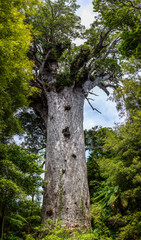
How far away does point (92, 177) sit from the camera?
10.9 metres

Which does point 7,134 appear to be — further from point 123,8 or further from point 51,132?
point 123,8

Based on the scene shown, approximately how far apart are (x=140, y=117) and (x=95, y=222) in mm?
3586

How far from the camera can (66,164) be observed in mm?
6621

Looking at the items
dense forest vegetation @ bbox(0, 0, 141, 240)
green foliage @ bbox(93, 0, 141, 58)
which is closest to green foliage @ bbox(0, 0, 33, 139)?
dense forest vegetation @ bbox(0, 0, 141, 240)

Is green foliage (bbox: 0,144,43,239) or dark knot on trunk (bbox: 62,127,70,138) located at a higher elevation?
dark knot on trunk (bbox: 62,127,70,138)

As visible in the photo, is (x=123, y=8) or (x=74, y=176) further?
(x=74, y=176)

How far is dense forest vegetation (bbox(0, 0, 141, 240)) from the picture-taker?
14.8 ft

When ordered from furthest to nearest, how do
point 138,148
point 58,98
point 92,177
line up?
point 92,177 < point 58,98 < point 138,148

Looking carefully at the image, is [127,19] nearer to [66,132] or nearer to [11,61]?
[11,61]

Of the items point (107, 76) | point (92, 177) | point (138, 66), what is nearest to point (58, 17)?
point (107, 76)

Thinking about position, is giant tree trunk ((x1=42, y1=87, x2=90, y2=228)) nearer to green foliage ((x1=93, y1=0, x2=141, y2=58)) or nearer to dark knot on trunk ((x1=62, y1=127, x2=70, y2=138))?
dark knot on trunk ((x1=62, y1=127, x2=70, y2=138))

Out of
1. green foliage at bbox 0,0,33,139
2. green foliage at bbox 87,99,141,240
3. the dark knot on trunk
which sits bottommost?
green foliage at bbox 87,99,141,240

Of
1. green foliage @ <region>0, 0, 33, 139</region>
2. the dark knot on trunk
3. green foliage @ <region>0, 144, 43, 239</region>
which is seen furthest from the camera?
the dark knot on trunk

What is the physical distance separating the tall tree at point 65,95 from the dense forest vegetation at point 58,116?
0.05 meters
